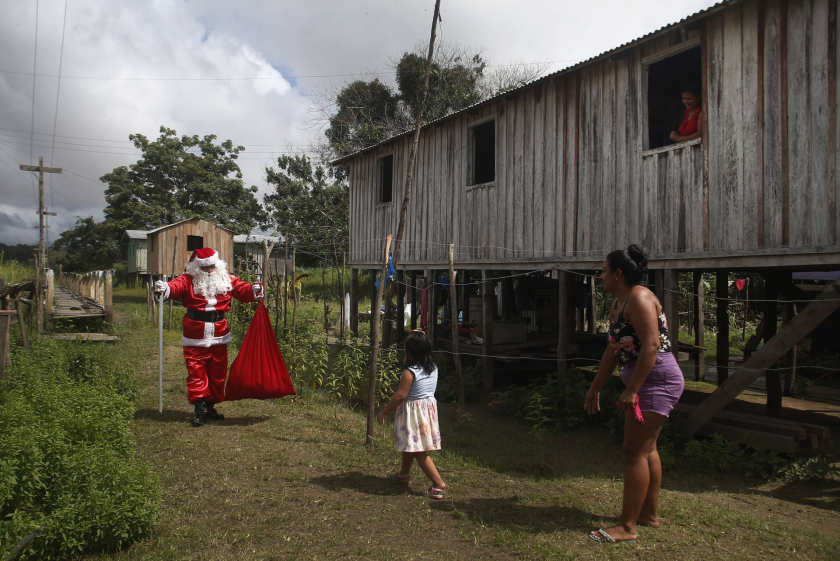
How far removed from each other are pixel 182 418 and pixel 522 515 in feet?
13.0

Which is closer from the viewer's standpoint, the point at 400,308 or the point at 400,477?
the point at 400,477

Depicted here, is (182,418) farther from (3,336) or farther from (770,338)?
(770,338)

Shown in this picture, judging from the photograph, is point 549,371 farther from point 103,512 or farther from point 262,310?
point 103,512

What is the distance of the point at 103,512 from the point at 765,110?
6.84m

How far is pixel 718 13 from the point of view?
627 cm

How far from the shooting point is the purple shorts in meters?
3.25

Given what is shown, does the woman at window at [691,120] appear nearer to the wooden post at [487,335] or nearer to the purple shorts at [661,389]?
the wooden post at [487,335]

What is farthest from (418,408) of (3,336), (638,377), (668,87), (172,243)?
A: (172,243)

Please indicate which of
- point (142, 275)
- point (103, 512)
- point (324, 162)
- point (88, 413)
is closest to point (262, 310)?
point (88, 413)

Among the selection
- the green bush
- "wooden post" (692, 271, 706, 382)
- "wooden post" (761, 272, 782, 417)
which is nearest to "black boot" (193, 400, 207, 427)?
the green bush

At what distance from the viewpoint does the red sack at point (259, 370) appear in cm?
590

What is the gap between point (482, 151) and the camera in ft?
41.3

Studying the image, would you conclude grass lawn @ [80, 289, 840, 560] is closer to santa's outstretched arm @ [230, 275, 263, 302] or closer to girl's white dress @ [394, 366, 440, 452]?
girl's white dress @ [394, 366, 440, 452]

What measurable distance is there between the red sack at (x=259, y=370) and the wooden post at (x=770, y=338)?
231 inches
